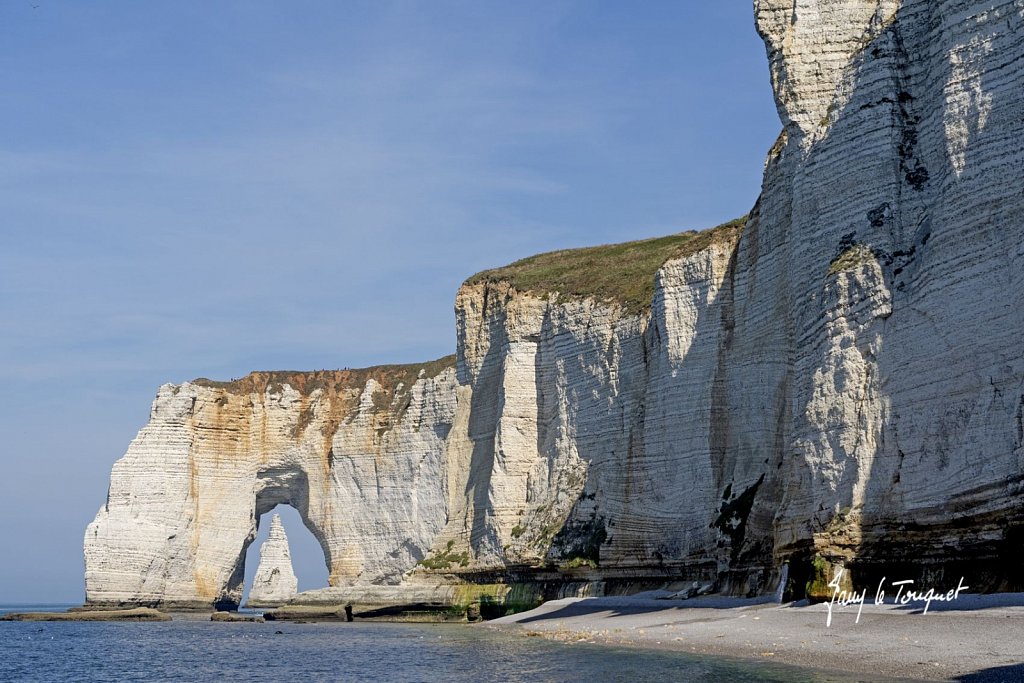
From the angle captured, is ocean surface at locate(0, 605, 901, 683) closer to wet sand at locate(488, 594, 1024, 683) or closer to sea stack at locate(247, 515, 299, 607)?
wet sand at locate(488, 594, 1024, 683)

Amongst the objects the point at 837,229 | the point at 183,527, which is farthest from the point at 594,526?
the point at 183,527

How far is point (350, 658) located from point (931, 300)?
640 inches

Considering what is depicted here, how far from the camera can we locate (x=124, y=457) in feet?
205

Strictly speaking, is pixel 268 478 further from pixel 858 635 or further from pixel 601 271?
pixel 858 635

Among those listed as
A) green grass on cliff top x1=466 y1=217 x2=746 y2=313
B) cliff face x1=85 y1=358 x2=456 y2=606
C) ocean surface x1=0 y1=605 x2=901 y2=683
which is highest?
green grass on cliff top x1=466 y1=217 x2=746 y2=313

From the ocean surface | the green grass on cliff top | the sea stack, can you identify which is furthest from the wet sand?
the sea stack

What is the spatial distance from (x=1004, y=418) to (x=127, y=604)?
162ft

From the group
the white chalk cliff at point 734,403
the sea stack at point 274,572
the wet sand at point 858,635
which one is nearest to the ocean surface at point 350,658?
the wet sand at point 858,635

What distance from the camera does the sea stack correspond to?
86250mm

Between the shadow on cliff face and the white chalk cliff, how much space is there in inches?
2.5

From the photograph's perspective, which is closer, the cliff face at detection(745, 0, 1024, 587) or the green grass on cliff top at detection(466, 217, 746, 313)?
the cliff face at detection(745, 0, 1024, 587)

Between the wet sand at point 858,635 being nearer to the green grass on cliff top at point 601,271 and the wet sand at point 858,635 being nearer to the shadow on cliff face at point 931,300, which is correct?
the shadow on cliff face at point 931,300

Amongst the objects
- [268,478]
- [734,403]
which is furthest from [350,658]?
[268,478]

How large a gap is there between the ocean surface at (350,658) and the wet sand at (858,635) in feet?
2.77
